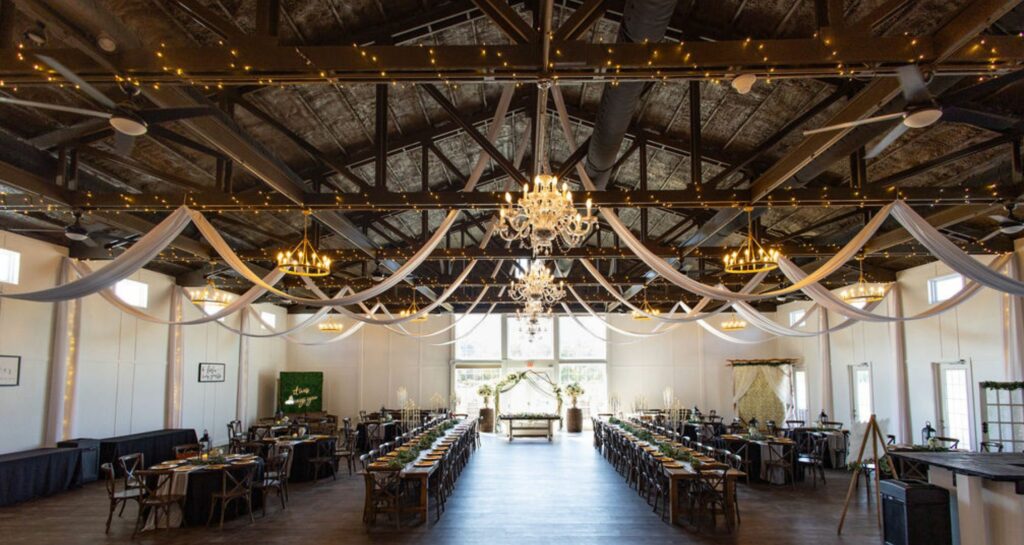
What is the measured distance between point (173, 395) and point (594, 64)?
1307 centimetres

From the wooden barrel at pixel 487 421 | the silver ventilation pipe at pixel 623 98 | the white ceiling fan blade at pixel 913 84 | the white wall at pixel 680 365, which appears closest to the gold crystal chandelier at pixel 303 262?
the silver ventilation pipe at pixel 623 98

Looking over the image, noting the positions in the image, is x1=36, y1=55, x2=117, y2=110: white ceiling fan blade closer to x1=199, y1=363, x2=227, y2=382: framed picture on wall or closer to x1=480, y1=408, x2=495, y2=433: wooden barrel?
x1=199, y1=363, x2=227, y2=382: framed picture on wall

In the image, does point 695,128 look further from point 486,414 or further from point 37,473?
point 486,414

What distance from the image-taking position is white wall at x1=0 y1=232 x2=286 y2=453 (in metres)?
10.0

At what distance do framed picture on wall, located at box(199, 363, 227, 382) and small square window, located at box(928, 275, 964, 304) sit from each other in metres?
15.8

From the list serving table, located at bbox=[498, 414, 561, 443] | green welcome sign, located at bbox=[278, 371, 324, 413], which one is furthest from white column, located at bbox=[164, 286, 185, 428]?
serving table, located at bbox=[498, 414, 561, 443]

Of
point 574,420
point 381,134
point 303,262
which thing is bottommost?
point 574,420

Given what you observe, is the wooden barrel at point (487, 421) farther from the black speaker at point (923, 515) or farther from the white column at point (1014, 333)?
the black speaker at point (923, 515)

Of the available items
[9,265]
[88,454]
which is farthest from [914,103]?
[88,454]

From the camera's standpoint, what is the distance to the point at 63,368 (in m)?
10.7

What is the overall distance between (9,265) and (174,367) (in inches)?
179

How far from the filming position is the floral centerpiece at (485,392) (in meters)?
20.0

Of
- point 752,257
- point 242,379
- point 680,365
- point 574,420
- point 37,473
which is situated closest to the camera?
point 752,257

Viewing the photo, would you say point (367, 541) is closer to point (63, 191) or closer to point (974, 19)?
point (63, 191)
